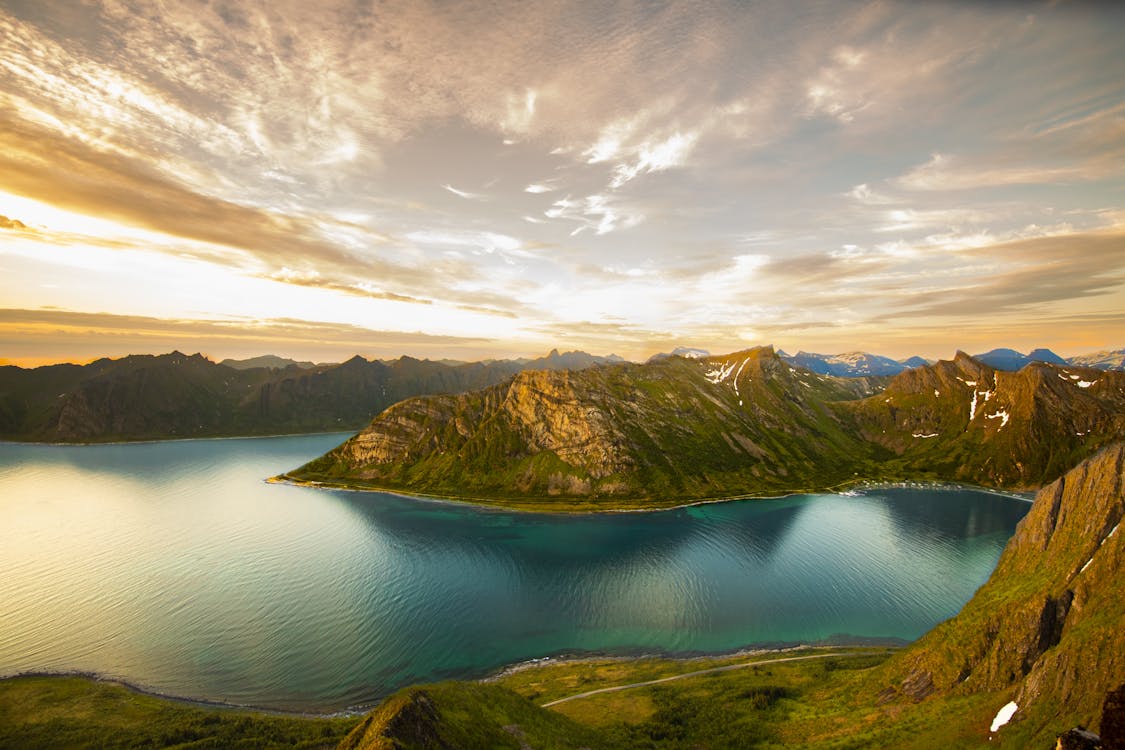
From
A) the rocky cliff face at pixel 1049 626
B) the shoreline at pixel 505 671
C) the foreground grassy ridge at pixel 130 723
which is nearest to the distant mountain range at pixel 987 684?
the rocky cliff face at pixel 1049 626

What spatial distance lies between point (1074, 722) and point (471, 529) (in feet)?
569

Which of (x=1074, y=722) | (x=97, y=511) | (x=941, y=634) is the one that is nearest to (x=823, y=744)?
(x=941, y=634)

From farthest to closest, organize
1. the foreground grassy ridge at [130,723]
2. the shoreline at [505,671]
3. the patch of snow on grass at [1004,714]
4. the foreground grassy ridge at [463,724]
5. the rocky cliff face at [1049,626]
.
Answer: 1. the shoreline at [505,671]
2. the foreground grassy ridge at [130,723]
3. the foreground grassy ridge at [463,724]
4. the patch of snow on grass at [1004,714]
5. the rocky cliff face at [1049,626]

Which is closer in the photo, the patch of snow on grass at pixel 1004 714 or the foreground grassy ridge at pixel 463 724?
the patch of snow on grass at pixel 1004 714

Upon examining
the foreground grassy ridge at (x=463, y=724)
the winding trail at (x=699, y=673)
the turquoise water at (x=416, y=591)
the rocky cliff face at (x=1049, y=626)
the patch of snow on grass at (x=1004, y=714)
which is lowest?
the turquoise water at (x=416, y=591)

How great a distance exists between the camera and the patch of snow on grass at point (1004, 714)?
4116 cm

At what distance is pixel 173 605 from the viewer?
111 m

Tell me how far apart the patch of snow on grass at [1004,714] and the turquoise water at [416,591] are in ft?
203

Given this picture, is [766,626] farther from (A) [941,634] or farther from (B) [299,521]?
(B) [299,521]

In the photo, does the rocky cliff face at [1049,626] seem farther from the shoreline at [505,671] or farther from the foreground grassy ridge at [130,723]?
the foreground grassy ridge at [130,723]

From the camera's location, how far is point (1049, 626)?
4841cm

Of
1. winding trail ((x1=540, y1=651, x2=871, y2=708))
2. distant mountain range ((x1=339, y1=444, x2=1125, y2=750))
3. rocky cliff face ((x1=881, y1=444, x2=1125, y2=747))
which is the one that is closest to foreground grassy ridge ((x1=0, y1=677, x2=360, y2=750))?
distant mountain range ((x1=339, y1=444, x2=1125, y2=750))

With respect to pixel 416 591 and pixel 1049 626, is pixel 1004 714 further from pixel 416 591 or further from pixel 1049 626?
pixel 416 591

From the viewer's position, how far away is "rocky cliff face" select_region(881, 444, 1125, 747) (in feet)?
120
